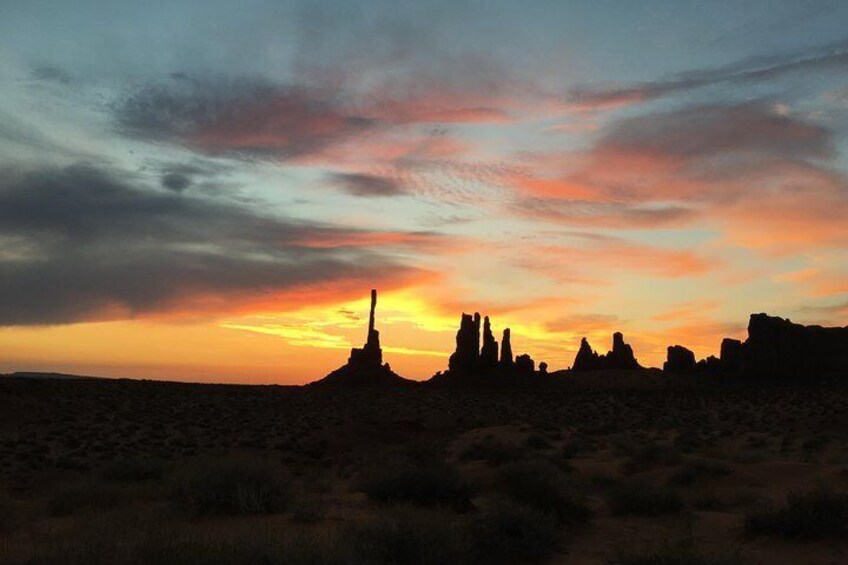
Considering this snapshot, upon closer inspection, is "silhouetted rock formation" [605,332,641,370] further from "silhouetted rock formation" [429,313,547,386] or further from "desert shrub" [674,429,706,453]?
"desert shrub" [674,429,706,453]

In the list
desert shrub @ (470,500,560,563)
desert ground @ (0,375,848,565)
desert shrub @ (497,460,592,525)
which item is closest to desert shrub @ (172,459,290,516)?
desert ground @ (0,375,848,565)

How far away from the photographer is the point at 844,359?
9119cm

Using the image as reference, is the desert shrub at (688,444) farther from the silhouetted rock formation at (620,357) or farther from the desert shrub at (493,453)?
the silhouetted rock formation at (620,357)

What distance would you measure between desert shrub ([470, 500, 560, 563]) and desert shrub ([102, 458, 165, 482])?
12659 mm

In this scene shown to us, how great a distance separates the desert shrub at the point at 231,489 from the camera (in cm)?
1405

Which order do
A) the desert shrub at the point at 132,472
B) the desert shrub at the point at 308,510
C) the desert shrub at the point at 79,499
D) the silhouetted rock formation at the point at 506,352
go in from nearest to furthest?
the desert shrub at the point at 308,510, the desert shrub at the point at 79,499, the desert shrub at the point at 132,472, the silhouetted rock formation at the point at 506,352

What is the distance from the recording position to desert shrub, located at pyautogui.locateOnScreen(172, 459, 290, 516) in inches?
553

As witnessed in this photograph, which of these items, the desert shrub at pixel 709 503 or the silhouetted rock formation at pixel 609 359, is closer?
the desert shrub at pixel 709 503

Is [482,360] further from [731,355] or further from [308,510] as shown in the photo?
[308,510]

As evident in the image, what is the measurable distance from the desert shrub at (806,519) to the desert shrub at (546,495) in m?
3.34

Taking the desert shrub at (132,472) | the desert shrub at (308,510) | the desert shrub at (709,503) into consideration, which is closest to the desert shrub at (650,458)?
the desert shrub at (709,503)

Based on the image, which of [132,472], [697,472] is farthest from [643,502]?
[132,472]

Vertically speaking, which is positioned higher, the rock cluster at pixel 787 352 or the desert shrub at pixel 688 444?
the rock cluster at pixel 787 352

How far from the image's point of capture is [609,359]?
4412 inches
